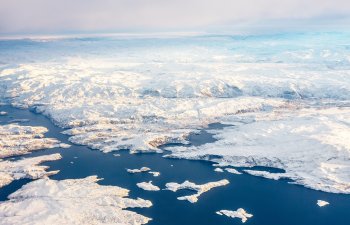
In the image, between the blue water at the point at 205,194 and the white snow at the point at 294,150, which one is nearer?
the blue water at the point at 205,194

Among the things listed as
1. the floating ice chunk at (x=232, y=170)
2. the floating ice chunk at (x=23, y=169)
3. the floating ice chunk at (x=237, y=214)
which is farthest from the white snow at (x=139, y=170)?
the floating ice chunk at (x=237, y=214)

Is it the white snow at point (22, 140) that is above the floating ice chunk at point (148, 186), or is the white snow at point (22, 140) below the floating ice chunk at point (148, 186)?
above

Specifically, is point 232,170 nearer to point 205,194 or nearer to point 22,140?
point 205,194

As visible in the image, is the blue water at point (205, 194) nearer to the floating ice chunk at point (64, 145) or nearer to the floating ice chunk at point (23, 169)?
the floating ice chunk at point (23, 169)

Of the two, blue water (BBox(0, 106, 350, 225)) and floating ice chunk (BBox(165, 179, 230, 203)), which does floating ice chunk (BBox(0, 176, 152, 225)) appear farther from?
floating ice chunk (BBox(165, 179, 230, 203))

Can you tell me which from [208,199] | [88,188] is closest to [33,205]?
[88,188]
